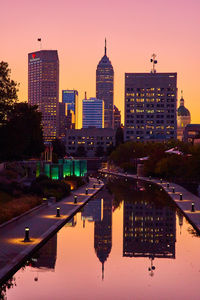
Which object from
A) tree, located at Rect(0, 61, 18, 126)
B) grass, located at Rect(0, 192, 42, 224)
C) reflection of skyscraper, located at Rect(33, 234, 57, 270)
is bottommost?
reflection of skyscraper, located at Rect(33, 234, 57, 270)

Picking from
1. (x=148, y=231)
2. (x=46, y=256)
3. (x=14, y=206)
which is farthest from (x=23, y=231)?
(x=148, y=231)

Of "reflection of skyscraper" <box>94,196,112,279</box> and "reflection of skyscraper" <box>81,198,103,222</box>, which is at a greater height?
"reflection of skyscraper" <box>94,196,112,279</box>

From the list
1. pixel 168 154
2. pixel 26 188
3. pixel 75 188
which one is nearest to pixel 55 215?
pixel 26 188

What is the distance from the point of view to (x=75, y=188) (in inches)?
2429

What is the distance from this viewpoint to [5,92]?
4034 cm

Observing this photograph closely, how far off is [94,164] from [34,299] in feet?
595

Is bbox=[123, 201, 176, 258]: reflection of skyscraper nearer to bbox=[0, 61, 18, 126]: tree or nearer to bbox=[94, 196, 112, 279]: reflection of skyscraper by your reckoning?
bbox=[94, 196, 112, 279]: reflection of skyscraper

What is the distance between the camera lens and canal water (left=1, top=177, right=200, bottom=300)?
16266 mm

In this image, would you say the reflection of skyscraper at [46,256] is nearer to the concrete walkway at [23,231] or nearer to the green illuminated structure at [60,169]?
the concrete walkway at [23,231]

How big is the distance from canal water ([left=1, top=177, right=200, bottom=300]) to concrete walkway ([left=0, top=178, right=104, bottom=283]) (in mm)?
404

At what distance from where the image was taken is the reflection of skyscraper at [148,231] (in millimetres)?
23503

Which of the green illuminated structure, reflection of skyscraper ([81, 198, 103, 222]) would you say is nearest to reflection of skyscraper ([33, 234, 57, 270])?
reflection of skyscraper ([81, 198, 103, 222])

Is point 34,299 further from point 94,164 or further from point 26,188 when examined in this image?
point 94,164

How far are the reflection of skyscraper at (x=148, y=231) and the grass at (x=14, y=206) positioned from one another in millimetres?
7254
